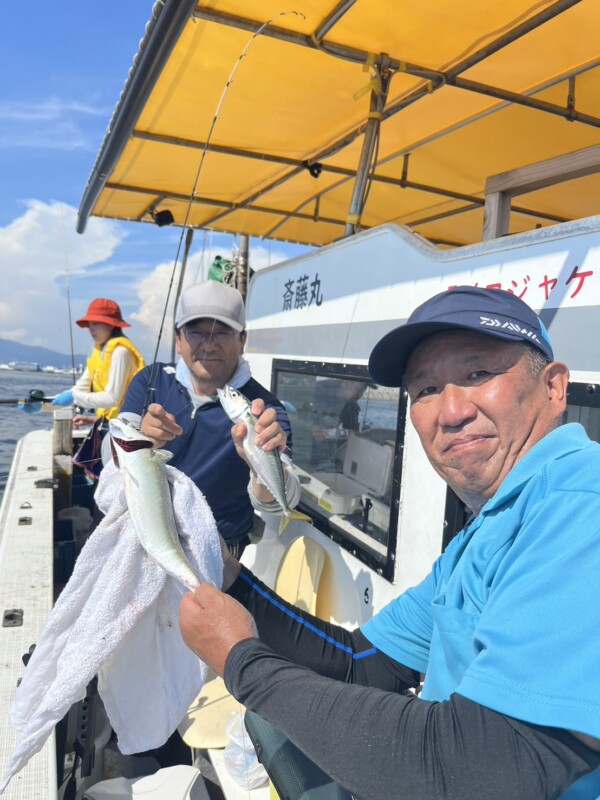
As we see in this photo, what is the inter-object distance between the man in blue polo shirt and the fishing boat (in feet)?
2.84

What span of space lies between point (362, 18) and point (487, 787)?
3156 millimetres

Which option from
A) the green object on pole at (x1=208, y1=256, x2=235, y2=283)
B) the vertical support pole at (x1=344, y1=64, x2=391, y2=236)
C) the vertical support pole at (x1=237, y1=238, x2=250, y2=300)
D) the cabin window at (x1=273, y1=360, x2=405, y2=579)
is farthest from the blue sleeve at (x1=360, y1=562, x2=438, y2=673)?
the green object on pole at (x1=208, y1=256, x2=235, y2=283)

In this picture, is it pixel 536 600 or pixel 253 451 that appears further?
pixel 253 451

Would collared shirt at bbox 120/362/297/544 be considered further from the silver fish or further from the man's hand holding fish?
the silver fish

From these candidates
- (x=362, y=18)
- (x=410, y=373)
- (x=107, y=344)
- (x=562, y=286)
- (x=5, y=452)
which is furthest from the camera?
(x=5, y=452)

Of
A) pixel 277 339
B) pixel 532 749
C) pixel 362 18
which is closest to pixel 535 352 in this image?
pixel 532 749

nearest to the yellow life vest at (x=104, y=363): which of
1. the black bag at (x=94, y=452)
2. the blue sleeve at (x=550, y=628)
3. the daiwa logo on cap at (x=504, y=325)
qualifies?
the black bag at (x=94, y=452)

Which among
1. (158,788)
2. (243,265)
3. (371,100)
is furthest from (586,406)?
(243,265)

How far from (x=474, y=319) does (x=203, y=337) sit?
1905 mm

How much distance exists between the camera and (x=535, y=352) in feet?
4.20

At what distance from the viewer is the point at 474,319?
3.98ft

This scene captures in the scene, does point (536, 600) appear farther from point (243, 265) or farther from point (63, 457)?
point (243, 265)

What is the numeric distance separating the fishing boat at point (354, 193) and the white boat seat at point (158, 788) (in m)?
0.04

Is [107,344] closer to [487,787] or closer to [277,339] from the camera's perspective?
[277,339]
